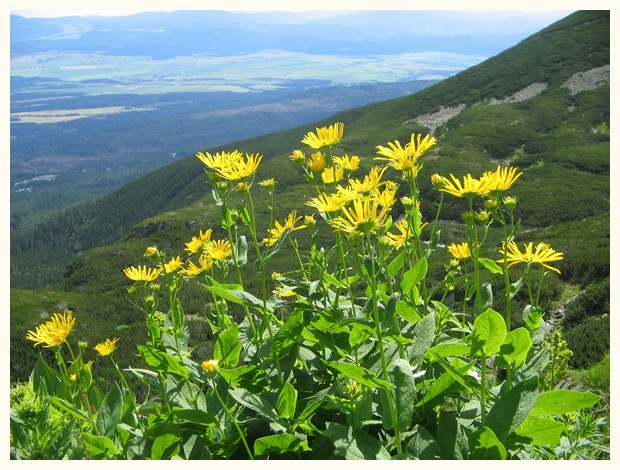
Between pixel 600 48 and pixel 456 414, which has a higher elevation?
pixel 600 48

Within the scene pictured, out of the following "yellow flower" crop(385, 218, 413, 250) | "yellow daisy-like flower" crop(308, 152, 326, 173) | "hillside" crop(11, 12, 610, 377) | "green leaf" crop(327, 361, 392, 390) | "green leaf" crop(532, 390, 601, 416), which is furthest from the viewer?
"hillside" crop(11, 12, 610, 377)

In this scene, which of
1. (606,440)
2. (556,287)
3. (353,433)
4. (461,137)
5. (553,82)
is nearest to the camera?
(353,433)

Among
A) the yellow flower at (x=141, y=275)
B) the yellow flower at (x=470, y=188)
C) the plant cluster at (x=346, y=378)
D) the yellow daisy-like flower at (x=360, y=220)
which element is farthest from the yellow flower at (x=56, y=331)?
the yellow flower at (x=470, y=188)

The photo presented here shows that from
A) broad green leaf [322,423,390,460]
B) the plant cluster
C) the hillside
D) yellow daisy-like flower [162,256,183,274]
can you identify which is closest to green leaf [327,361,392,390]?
the plant cluster

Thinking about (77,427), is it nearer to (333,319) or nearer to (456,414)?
(333,319)

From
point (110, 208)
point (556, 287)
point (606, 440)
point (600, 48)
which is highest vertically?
point (600, 48)

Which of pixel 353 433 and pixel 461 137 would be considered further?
pixel 461 137

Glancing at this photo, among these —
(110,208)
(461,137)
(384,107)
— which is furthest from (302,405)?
(110,208)

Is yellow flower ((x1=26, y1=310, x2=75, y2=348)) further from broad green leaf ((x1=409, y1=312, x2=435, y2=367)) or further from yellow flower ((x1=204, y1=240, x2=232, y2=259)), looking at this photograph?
broad green leaf ((x1=409, y1=312, x2=435, y2=367))
